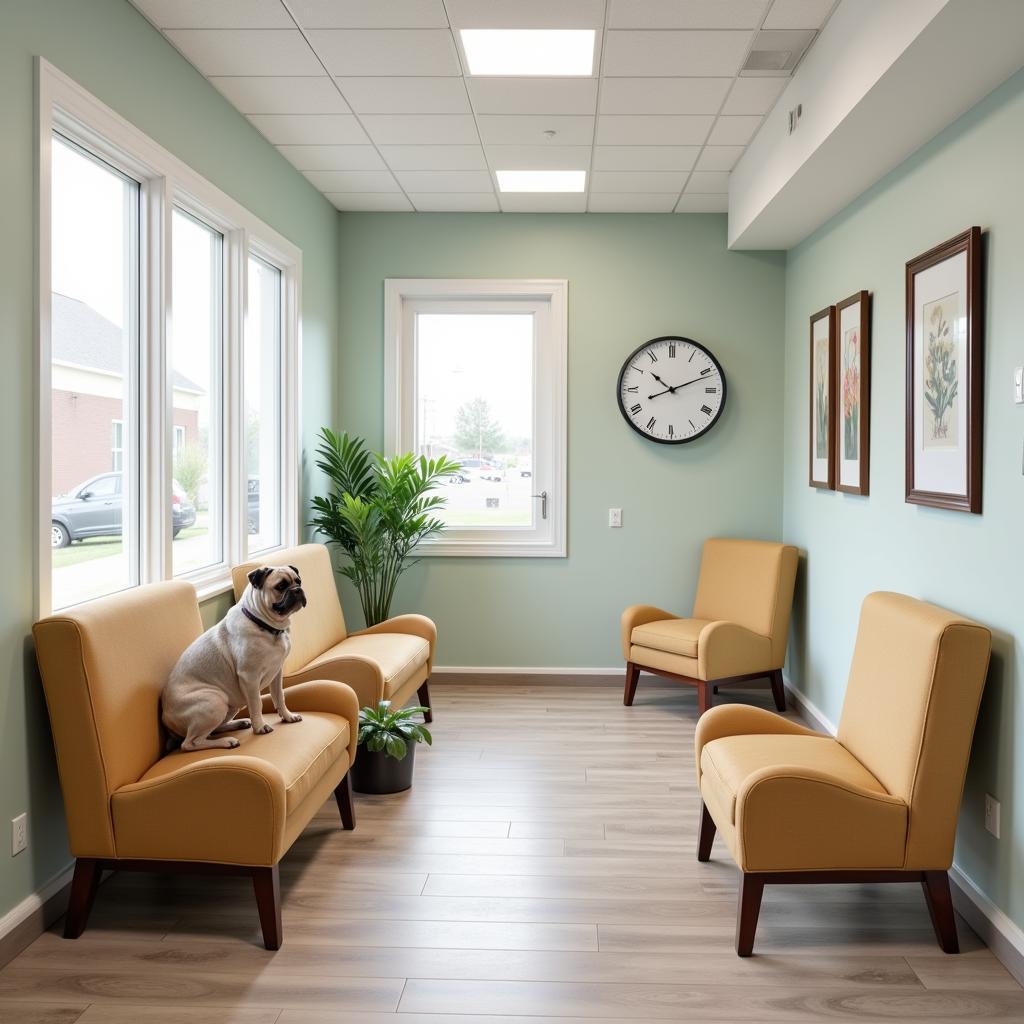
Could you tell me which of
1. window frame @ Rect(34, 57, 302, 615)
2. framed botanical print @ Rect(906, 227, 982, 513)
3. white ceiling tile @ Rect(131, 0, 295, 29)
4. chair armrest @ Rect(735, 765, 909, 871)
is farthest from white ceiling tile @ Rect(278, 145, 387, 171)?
chair armrest @ Rect(735, 765, 909, 871)

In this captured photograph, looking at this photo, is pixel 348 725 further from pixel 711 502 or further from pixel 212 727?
pixel 711 502

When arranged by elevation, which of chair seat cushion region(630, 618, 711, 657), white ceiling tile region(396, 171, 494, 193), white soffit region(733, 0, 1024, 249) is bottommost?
chair seat cushion region(630, 618, 711, 657)

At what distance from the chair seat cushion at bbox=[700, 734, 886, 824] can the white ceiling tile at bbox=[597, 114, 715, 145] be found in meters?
2.61

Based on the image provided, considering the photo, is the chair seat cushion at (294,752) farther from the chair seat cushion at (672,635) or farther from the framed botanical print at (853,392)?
the framed botanical print at (853,392)

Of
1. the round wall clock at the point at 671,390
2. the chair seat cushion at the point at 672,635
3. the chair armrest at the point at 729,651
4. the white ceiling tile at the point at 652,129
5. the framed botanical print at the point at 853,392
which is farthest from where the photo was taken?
the round wall clock at the point at 671,390

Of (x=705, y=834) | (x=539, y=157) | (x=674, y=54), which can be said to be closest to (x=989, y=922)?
(x=705, y=834)

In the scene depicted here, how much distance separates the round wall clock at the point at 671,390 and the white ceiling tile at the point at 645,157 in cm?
Answer: 111

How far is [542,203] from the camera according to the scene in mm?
5316

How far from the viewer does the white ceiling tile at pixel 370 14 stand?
3020mm

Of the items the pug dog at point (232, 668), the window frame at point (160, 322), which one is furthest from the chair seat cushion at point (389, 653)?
the pug dog at point (232, 668)

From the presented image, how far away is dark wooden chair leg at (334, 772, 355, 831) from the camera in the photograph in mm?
3373

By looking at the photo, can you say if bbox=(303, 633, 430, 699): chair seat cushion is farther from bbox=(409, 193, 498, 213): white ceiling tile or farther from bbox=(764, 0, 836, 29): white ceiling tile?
bbox=(764, 0, 836, 29): white ceiling tile

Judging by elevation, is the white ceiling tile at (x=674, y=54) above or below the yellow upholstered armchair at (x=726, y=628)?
above

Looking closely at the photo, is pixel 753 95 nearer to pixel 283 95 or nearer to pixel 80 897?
pixel 283 95
